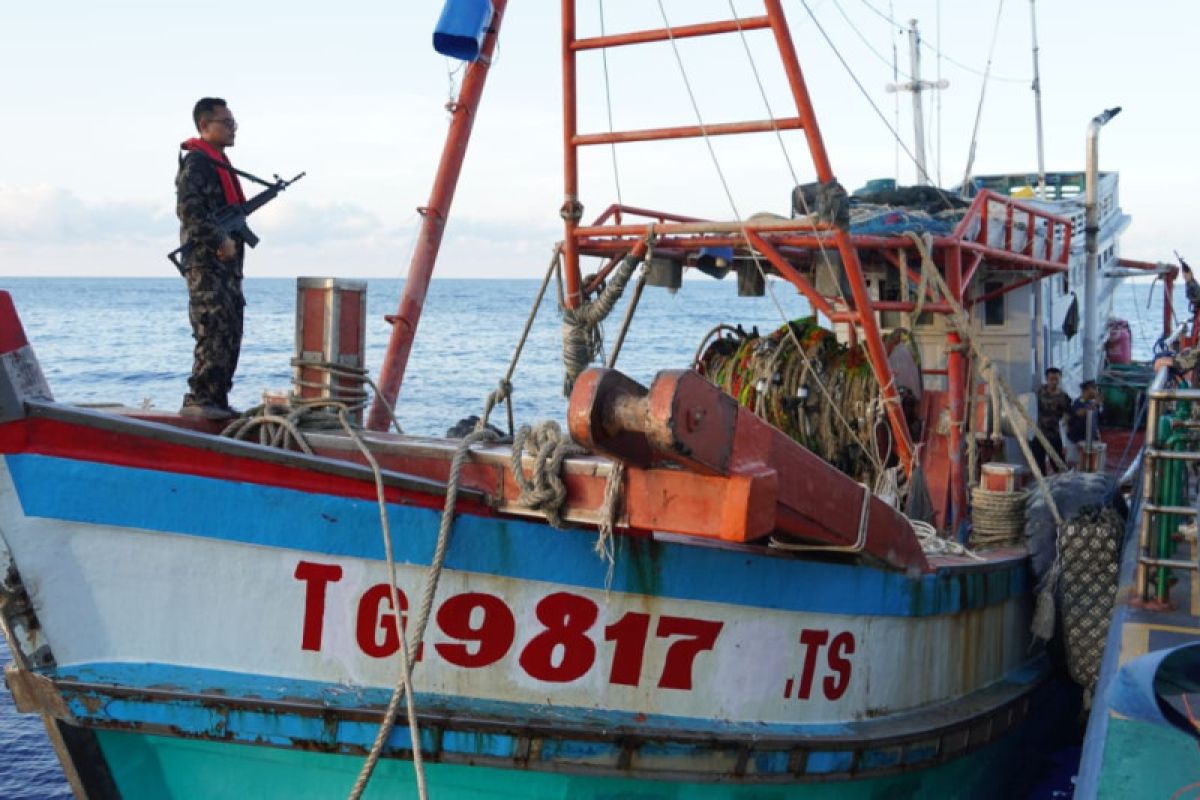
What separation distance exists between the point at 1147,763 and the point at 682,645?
1.84m

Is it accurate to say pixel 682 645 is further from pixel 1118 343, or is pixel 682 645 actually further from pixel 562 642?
pixel 1118 343

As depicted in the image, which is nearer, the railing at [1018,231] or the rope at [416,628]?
the rope at [416,628]

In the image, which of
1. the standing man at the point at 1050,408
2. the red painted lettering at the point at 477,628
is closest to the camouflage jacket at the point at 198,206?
the red painted lettering at the point at 477,628

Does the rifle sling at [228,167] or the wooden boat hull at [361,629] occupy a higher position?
the rifle sling at [228,167]

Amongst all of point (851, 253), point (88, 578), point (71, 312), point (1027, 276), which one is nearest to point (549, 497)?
point (88, 578)

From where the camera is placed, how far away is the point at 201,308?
17.9ft

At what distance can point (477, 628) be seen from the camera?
478 cm

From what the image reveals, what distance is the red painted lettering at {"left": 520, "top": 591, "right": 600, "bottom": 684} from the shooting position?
4832 mm

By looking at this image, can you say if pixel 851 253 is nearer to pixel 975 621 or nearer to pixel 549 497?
pixel 975 621

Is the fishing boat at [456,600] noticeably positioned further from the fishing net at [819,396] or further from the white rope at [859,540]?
the fishing net at [819,396]

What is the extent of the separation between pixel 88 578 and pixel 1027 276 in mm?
8467

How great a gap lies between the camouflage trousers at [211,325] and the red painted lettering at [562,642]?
1886 mm

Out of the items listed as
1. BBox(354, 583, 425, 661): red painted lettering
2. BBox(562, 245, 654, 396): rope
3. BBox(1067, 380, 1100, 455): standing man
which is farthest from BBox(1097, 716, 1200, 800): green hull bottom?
BBox(1067, 380, 1100, 455): standing man

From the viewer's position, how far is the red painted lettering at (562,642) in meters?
4.83
